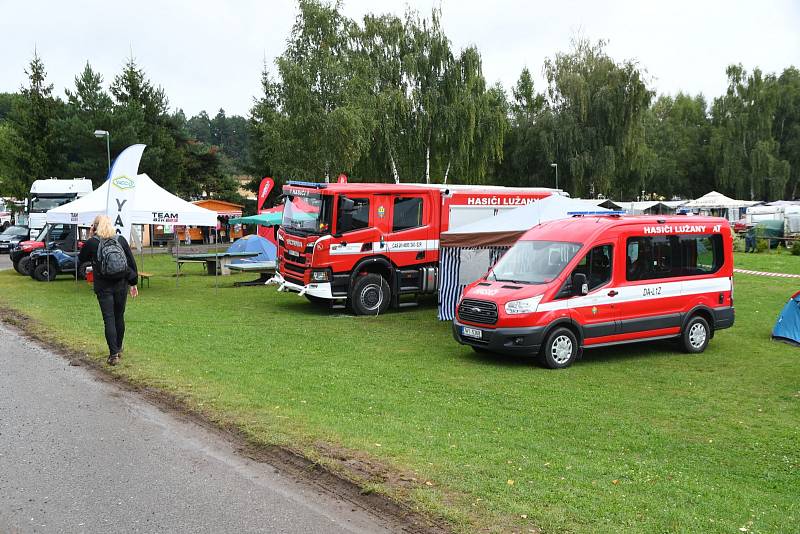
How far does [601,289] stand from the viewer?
37.4 ft

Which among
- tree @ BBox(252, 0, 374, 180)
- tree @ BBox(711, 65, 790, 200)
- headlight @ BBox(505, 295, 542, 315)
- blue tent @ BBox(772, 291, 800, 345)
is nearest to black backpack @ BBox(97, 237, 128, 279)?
headlight @ BBox(505, 295, 542, 315)

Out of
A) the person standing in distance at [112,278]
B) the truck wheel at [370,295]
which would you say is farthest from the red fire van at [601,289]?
the person standing in distance at [112,278]

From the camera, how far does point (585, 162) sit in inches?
2216

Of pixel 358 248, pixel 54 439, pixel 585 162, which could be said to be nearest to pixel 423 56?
pixel 585 162

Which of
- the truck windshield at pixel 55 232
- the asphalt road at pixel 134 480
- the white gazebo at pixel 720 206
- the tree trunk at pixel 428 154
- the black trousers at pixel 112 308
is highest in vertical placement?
the tree trunk at pixel 428 154

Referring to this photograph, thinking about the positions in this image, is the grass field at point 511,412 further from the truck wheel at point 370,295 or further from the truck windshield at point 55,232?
the truck windshield at point 55,232

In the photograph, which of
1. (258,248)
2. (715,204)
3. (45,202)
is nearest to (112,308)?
(258,248)

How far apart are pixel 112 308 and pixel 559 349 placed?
21.2 feet

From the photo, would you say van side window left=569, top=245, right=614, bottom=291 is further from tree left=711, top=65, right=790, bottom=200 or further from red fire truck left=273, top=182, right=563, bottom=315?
tree left=711, top=65, right=790, bottom=200

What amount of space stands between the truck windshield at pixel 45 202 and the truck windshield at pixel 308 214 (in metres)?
26.7

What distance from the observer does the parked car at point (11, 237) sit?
135 ft

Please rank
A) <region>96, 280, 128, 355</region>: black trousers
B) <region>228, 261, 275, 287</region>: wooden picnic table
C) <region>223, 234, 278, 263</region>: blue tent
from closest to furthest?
<region>96, 280, 128, 355</region>: black trousers, <region>228, 261, 275, 287</region>: wooden picnic table, <region>223, 234, 278, 263</region>: blue tent

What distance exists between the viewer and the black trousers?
10312 millimetres

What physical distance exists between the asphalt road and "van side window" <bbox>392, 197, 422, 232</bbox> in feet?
Answer: 29.9
